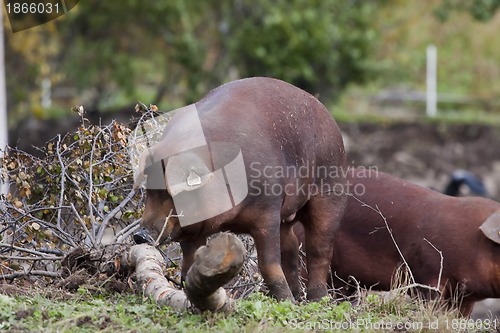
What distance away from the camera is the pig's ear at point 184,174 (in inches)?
257

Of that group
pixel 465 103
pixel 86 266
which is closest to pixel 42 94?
pixel 465 103

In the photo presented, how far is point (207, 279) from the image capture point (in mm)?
6094

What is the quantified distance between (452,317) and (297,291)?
1449mm

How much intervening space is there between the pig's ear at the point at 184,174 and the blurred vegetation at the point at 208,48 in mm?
16486

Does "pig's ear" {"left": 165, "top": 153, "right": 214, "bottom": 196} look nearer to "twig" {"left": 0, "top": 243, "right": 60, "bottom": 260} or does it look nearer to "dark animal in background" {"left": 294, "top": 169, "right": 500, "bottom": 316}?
"twig" {"left": 0, "top": 243, "right": 60, "bottom": 260}

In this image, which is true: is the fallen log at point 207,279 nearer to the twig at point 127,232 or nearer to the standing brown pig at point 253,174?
the standing brown pig at point 253,174

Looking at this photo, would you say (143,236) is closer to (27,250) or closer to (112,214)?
(27,250)

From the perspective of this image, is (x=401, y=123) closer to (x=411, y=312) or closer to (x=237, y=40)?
(x=237, y=40)

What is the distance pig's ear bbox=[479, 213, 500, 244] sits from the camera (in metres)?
8.68

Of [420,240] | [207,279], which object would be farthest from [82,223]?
[420,240]

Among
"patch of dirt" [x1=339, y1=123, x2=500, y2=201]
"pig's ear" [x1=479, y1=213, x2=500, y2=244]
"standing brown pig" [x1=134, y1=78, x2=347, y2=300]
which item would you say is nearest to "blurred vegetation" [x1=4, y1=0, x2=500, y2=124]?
"patch of dirt" [x1=339, y1=123, x2=500, y2=201]

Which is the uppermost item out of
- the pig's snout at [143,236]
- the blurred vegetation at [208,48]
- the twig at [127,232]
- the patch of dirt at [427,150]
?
the pig's snout at [143,236]

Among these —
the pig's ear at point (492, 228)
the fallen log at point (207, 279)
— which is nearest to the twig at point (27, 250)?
the fallen log at point (207, 279)

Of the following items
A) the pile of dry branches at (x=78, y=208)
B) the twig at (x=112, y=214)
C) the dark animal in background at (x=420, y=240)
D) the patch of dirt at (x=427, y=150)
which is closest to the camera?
the pile of dry branches at (x=78, y=208)
